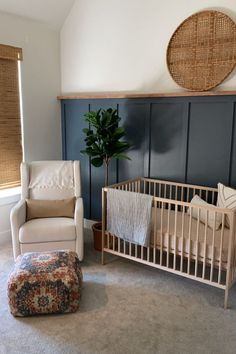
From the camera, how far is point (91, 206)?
4.22m

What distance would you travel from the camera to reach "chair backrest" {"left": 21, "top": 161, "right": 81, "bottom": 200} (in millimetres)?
3545

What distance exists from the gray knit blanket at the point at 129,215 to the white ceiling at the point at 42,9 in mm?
2201

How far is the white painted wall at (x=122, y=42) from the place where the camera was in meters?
3.30

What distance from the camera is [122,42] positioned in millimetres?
Result: 3688

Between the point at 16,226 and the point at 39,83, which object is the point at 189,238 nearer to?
the point at 16,226

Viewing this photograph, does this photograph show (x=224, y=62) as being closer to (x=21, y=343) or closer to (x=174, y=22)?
(x=174, y=22)

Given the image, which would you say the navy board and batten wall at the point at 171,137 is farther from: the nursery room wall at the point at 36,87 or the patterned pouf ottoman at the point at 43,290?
the patterned pouf ottoman at the point at 43,290

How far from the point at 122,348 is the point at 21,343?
0.65 meters

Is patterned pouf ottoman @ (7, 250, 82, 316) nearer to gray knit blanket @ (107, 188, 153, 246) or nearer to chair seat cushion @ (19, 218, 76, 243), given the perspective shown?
chair seat cushion @ (19, 218, 76, 243)

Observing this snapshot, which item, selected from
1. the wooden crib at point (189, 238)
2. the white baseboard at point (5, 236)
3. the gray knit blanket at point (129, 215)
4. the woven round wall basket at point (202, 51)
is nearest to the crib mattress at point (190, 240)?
the wooden crib at point (189, 238)

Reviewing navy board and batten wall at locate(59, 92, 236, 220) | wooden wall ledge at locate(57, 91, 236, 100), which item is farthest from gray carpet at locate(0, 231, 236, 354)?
wooden wall ledge at locate(57, 91, 236, 100)

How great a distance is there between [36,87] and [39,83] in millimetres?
68

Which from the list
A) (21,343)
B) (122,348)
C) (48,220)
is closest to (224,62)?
(48,220)

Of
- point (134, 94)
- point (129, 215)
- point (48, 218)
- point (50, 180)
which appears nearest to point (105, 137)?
point (134, 94)
